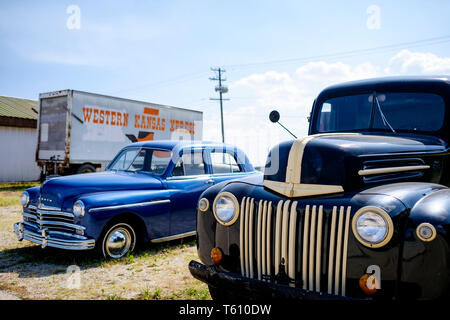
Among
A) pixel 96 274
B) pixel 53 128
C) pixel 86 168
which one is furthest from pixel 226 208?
pixel 53 128

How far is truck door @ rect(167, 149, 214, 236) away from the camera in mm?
5555

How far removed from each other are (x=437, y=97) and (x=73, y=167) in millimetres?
12206

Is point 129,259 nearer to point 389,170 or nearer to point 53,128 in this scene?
point 389,170

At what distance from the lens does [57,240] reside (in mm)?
4773

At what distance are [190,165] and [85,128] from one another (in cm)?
851

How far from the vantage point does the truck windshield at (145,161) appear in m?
5.81

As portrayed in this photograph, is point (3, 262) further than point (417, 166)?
Yes

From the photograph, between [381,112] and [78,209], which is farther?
[78,209]

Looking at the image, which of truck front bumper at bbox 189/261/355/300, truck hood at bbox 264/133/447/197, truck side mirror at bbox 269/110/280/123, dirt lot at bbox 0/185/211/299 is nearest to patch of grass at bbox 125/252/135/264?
dirt lot at bbox 0/185/211/299

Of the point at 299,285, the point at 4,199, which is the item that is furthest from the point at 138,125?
the point at 299,285

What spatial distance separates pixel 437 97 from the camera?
3.79 metres

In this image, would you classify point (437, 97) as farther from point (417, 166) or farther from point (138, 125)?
point (138, 125)

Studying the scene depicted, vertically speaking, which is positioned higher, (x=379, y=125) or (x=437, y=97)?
(x=437, y=97)

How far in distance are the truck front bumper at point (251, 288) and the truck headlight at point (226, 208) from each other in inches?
15.5
